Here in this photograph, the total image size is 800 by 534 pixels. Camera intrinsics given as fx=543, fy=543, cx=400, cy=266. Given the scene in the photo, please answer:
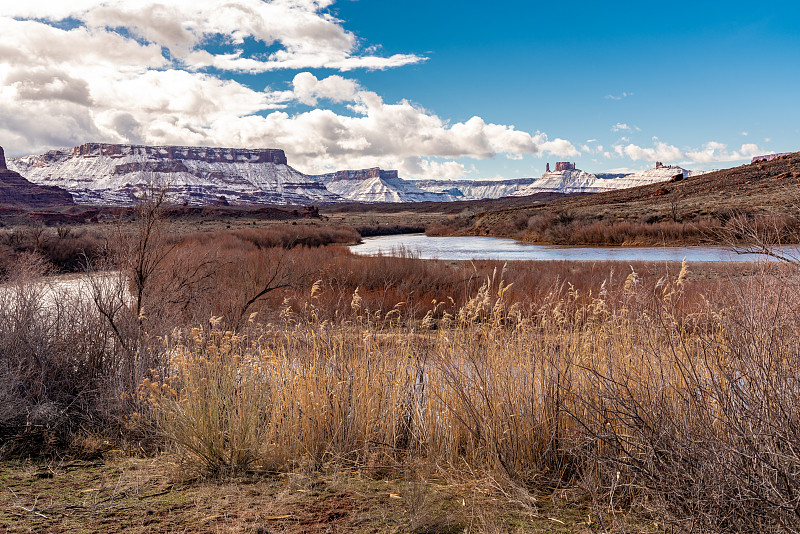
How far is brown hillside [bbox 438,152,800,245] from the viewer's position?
1413 inches

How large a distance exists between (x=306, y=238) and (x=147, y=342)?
32310 mm

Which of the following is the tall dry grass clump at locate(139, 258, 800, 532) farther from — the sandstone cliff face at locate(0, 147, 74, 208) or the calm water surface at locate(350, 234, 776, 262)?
the sandstone cliff face at locate(0, 147, 74, 208)

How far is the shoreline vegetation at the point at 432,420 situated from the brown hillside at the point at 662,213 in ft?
87.8

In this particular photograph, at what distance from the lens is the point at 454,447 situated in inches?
220

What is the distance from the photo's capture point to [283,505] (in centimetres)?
454

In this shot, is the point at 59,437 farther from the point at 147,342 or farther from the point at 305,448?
the point at 305,448

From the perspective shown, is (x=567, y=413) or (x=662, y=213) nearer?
(x=567, y=413)

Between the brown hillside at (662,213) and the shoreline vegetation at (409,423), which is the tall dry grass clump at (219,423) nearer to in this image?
the shoreline vegetation at (409,423)

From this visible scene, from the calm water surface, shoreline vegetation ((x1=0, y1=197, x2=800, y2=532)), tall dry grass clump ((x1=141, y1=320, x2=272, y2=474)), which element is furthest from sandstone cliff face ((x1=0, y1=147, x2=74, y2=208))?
tall dry grass clump ((x1=141, y1=320, x2=272, y2=474))

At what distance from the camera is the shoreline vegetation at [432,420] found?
151 inches

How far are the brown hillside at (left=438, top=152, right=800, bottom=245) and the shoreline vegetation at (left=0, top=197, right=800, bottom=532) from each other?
87.8 ft

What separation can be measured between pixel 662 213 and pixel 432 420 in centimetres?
4153

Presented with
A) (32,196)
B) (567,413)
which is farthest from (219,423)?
(32,196)

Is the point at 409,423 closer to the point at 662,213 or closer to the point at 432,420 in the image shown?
the point at 432,420
